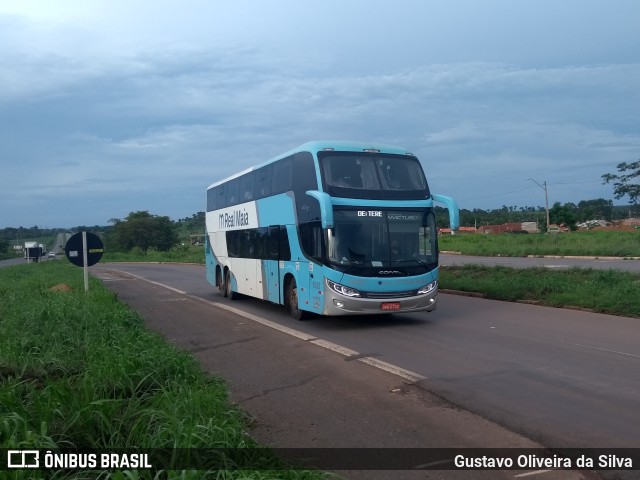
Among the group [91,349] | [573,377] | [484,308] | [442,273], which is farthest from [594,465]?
[442,273]

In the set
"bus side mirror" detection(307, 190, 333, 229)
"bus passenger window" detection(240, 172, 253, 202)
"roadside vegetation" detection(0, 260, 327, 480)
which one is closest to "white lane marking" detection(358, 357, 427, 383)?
"roadside vegetation" detection(0, 260, 327, 480)

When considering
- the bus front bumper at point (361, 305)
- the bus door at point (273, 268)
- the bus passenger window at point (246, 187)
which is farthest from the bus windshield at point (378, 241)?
the bus passenger window at point (246, 187)

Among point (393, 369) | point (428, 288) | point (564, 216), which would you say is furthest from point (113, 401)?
point (564, 216)

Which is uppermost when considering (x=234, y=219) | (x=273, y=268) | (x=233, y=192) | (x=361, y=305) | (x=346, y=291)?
(x=233, y=192)

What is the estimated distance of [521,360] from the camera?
9852 mm

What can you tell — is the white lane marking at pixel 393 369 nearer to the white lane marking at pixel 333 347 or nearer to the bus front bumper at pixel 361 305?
the white lane marking at pixel 333 347

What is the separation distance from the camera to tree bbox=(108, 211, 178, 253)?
97562 millimetres

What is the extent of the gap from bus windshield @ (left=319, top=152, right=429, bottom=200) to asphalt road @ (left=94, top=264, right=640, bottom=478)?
2.85m

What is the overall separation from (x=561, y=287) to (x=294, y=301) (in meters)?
7.49

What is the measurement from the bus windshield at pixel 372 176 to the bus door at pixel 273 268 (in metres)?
2.91

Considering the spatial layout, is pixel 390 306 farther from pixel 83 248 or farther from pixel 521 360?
pixel 83 248

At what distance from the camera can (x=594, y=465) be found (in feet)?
18.3

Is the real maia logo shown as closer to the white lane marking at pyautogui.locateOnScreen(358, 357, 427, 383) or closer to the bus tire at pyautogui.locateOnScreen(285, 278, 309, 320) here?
the bus tire at pyautogui.locateOnScreen(285, 278, 309, 320)

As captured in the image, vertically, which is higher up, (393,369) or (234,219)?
(234,219)
